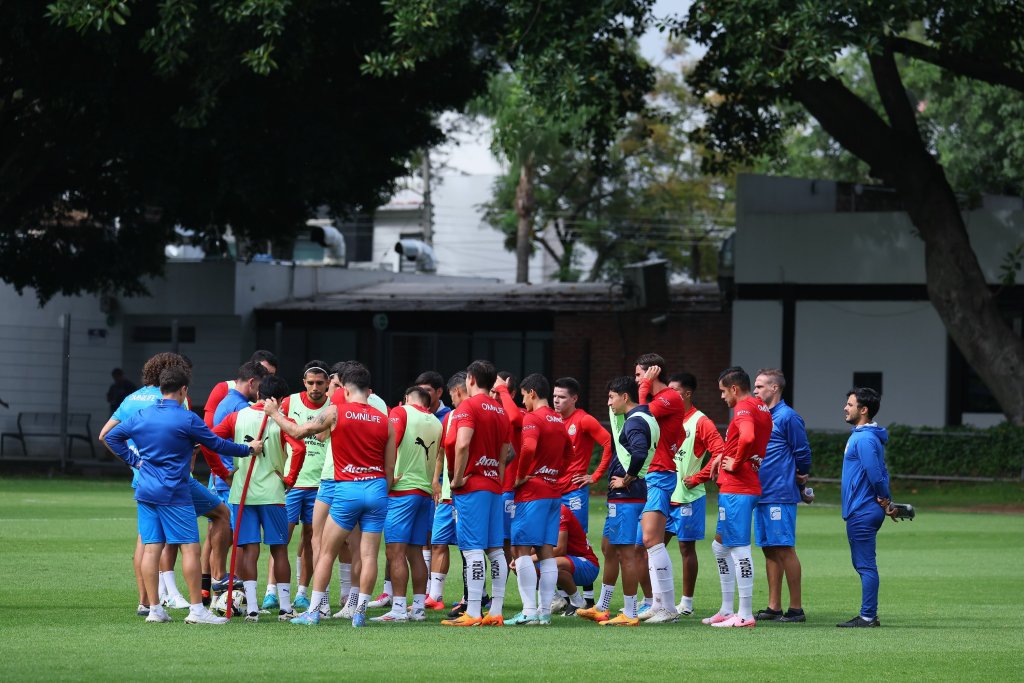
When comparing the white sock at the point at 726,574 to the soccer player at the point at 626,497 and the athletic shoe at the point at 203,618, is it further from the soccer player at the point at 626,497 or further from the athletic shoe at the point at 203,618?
the athletic shoe at the point at 203,618

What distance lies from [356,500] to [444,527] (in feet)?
5.66

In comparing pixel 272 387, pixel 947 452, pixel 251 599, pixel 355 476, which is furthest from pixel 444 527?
pixel 947 452

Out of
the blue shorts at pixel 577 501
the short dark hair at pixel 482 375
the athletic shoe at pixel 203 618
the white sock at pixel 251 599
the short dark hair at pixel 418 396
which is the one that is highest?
the short dark hair at pixel 482 375

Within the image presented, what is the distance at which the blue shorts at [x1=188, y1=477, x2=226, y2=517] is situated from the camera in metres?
12.8

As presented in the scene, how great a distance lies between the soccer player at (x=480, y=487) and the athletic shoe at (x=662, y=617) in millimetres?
1321

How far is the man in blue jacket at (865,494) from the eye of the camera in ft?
42.3

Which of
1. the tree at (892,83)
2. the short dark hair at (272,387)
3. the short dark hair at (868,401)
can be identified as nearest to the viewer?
the short dark hair at (272,387)

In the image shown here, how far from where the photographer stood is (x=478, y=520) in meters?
12.6

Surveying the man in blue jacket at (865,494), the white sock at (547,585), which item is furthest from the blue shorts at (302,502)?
the man in blue jacket at (865,494)

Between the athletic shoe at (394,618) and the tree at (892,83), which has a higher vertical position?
the tree at (892,83)

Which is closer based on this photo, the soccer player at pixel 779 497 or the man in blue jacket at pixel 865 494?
the man in blue jacket at pixel 865 494

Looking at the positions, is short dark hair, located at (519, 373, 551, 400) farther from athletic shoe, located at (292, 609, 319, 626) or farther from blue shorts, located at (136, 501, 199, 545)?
→ blue shorts, located at (136, 501, 199, 545)

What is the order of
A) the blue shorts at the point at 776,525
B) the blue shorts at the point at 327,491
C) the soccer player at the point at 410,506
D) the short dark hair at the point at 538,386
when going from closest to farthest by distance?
1. the blue shorts at the point at 327,491
2. the soccer player at the point at 410,506
3. the short dark hair at the point at 538,386
4. the blue shorts at the point at 776,525

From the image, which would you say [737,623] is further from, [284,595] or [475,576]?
[284,595]
